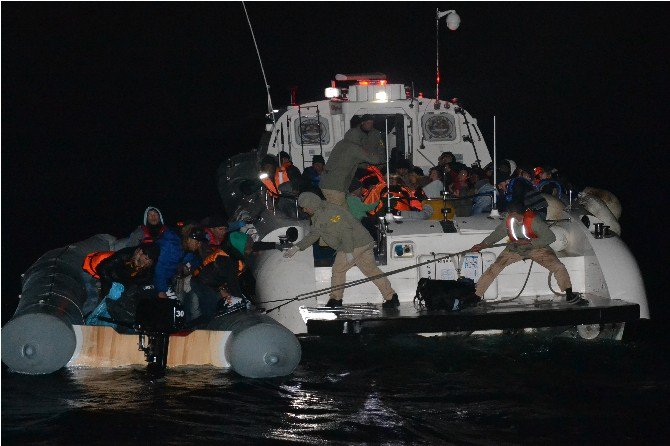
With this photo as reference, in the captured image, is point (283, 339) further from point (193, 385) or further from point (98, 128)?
point (98, 128)

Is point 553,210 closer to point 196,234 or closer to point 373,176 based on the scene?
point 373,176

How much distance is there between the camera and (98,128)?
52.3 m

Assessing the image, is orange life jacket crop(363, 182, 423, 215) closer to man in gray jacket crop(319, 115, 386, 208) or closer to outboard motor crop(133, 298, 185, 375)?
man in gray jacket crop(319, 115, 386, 208)

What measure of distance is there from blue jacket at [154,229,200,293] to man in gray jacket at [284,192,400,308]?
0.98 metres

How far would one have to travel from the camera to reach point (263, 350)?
9984mm

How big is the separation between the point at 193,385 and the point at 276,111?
7.21 metres

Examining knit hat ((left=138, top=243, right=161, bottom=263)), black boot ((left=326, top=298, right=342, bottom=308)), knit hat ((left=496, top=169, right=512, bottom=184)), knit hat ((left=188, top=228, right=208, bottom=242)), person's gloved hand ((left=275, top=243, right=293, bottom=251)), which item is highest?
knit hat ((left=496, top=169, right=512, bottom=184))

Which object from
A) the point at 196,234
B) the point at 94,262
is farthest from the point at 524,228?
the point at 94,262

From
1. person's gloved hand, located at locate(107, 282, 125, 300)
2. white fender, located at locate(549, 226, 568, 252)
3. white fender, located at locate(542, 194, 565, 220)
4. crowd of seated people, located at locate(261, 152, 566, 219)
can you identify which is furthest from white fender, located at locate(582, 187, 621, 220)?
person's gloved hand, located at locate(107, 282, 125, 300)

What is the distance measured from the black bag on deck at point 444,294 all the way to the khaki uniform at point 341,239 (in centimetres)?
31

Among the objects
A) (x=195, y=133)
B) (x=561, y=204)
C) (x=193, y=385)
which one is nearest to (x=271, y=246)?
(x=193, y=385)

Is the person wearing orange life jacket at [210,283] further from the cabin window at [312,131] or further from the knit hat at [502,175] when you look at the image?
the cabin window at [312,131]

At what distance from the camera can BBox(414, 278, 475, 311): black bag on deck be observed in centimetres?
1088

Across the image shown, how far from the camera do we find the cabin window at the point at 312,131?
16203 mm
